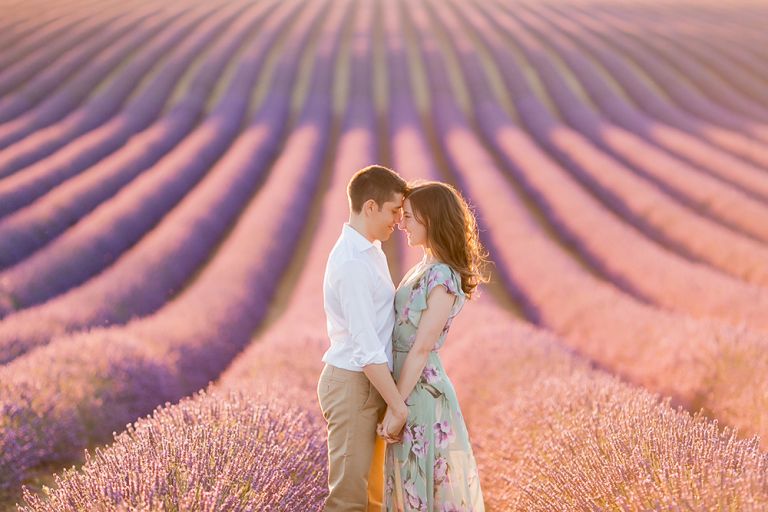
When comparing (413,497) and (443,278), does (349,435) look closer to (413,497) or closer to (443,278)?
(413,497)

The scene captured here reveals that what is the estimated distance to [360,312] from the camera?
200 cm

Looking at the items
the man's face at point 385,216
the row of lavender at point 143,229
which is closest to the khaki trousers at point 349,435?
the man's face at point 385,216

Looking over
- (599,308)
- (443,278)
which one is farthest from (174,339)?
(599,308)

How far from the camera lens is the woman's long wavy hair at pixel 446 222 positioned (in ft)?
6.83

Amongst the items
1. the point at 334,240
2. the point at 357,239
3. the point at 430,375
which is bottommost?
the point at 334,240

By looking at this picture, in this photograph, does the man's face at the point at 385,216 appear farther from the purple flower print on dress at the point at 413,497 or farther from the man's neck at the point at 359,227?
the purple flower print on dress at the point at 413,497

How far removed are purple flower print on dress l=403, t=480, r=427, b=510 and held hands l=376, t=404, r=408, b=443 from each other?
0.18m

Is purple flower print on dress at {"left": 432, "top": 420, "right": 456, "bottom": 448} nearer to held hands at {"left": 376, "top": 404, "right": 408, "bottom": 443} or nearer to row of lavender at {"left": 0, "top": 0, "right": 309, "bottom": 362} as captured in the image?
held hands at {"left": 376, "top": 404, "right": 408, "bottom": 443}

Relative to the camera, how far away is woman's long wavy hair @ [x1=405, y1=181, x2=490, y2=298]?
2082 millimetres

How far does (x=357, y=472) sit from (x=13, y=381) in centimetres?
247

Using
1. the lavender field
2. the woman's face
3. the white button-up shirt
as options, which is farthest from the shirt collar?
the lavender field

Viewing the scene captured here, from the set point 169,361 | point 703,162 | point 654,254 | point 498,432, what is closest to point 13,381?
point 169,361

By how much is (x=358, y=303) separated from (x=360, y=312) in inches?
1.3

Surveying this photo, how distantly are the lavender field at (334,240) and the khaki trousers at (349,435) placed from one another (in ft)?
0.50
